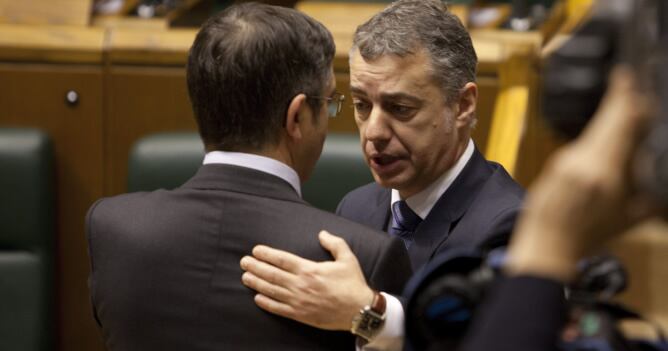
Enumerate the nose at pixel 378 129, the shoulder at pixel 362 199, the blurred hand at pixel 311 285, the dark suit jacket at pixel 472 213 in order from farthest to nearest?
1. the shoulder at pixel 362 199
2. the nose at pixel 378 129
3. the dark suit jacket at pixel 472 213
4. the blurred hand at pixel 311 285

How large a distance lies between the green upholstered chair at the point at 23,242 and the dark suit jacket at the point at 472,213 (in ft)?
2.31

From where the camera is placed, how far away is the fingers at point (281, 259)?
2.78 feet

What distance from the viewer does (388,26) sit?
108 centimetres

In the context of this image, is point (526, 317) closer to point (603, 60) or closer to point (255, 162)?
point (603, 60)

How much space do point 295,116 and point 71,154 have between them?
2.60 ft

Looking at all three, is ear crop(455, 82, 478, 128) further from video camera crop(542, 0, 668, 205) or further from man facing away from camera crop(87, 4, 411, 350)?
video camera crop(542, 0, 668, 205)

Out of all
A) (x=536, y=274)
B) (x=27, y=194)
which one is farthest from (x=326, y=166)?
(x=536, y=274)

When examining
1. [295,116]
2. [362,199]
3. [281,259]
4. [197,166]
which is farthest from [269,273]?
[197,166]

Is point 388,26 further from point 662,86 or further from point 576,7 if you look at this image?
point 576,7

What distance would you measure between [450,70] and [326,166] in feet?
1.52

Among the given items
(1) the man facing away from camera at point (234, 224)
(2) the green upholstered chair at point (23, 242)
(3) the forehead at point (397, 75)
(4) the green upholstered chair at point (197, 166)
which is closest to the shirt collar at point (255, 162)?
(1) the man facing away from camera at point (234, 224)

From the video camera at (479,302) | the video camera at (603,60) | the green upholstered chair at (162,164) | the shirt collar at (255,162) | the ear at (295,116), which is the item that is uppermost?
the video camera at (603,60)

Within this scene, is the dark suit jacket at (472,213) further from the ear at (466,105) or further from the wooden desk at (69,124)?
the wooden desk at (69,124)

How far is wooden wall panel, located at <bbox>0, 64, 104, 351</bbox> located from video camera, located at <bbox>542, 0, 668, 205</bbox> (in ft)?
4.00
